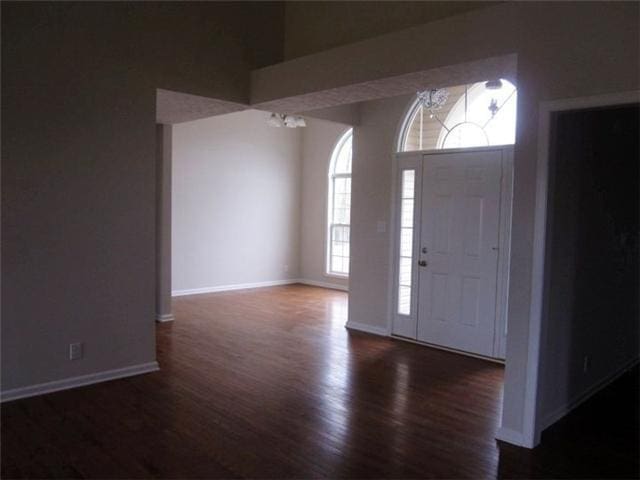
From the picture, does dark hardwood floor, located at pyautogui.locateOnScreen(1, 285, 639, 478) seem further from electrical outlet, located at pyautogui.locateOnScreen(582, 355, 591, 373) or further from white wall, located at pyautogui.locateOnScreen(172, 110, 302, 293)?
white wall, located at pyautogui.locateOnScreen(172, 110, 302, 293)

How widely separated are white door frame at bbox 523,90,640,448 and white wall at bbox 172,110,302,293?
567cm

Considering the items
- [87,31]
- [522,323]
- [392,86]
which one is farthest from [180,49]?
[522,323]

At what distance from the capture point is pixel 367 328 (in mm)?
5660

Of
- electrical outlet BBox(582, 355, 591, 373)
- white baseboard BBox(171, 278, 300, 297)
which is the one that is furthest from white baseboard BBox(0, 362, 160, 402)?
white baseboard BBox(171, 278, 300, 297)

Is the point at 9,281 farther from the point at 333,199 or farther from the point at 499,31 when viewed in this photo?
the point at 333,199

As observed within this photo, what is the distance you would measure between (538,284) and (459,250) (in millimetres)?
1953

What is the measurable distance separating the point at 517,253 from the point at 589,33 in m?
1.26

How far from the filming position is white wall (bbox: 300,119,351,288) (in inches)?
341

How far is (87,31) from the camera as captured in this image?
366 cm

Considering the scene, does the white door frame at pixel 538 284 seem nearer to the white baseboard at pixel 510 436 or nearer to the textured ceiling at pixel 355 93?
the white baseboard at pixel 510 436

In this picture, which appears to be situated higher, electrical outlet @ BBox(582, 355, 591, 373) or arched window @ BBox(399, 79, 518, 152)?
arched window @ BBox(399, 79, 518, 152)

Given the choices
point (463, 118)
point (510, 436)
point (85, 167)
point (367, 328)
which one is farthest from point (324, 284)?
point (510, 436)

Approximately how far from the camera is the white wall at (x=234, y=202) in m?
7.61

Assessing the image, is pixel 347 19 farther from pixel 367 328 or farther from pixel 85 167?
pixel 367 328
